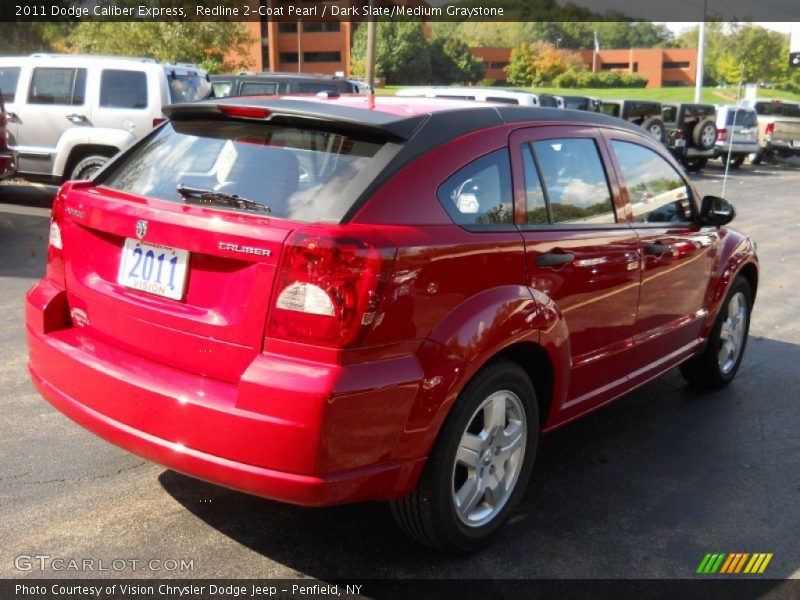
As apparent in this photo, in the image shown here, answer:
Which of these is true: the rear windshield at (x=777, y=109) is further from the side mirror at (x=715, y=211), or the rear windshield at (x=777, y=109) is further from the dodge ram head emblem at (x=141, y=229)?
the dodge ram head emblem at (x=141, y=229)

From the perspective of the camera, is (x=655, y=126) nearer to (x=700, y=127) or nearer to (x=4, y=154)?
(x=700, y=127)

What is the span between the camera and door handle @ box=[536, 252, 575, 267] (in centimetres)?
354

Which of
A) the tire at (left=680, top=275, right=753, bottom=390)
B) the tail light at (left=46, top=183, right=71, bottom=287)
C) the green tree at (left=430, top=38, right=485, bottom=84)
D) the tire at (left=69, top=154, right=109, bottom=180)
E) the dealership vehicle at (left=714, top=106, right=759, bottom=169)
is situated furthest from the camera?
the green tree at (left=430, top=38, right=485, bottom=84)

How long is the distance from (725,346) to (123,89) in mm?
8874

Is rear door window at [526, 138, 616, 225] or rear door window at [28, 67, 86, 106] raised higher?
rear door window at [28, 67, 86, 106]

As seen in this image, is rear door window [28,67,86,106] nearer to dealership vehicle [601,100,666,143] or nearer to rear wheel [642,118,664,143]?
dealership vehicle [601,100,666,143]

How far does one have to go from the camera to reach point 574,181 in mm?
3959

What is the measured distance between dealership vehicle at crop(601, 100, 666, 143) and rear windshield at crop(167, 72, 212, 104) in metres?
14.9

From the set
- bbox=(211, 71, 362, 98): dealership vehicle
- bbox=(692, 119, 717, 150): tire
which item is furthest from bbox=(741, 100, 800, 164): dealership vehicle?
bbox=(211, 71, 362, 98): dealership vehicle

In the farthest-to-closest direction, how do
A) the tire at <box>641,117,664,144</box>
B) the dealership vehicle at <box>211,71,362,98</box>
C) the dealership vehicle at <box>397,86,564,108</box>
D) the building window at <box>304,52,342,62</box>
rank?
the building window at <box>304,52,342,62</box> < the tire at <box>641,117,664,144</box> < the dealership vehicle at <box>397,86,564,108</box> < the dealership vehicle at <box>211,71,362,98</box>

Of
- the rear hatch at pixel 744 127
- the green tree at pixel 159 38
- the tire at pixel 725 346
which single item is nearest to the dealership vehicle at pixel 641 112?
the rear hatch at pixel 744 127

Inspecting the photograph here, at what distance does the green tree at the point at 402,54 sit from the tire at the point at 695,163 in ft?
235

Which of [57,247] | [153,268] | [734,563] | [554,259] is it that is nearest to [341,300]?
[153,268]

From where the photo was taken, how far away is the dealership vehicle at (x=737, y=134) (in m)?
25.7
